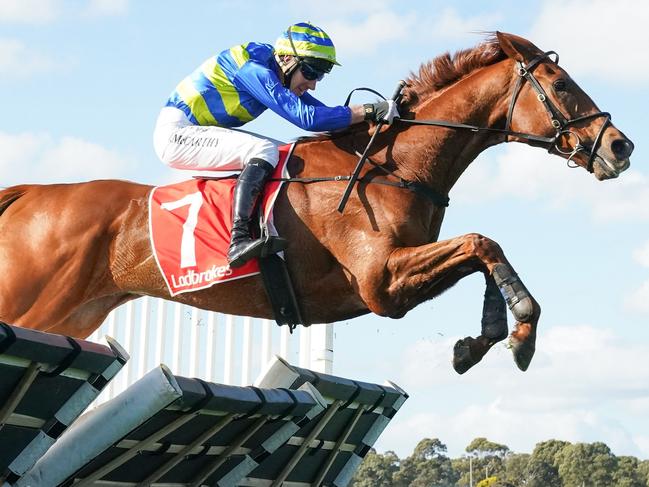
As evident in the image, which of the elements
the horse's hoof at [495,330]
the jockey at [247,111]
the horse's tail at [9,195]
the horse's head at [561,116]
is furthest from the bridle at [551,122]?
the horse's tail at [9,195]

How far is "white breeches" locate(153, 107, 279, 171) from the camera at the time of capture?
205 inches

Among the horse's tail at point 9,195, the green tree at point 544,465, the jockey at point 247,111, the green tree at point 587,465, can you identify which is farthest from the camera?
the green tree at point 544,465

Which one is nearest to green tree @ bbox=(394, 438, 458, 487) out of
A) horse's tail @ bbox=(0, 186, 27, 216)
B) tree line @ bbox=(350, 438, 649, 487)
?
tree line @ bbox=(350, 438, 649, 487)

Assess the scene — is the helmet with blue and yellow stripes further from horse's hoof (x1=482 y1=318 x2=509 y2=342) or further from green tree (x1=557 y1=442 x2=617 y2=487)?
green tree (x1=557 y1=442 x2=617 y2=487)

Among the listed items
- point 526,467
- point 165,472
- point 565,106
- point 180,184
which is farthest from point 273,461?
point 526,467

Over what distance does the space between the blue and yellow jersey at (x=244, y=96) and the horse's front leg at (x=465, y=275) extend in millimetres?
766

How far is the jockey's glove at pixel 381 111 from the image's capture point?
17.1 feet

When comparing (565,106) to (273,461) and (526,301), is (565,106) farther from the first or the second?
(273,461)

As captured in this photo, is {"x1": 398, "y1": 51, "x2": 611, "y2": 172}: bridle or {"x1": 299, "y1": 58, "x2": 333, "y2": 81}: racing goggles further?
{"x1": 299, "y1": 58, "x2": 333, "y2": 81}: racing goggles

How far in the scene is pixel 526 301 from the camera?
453 cm

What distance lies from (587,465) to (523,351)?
9310 millimetres

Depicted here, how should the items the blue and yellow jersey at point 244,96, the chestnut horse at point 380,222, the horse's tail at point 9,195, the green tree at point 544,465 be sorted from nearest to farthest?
the chestnut horse at point 380,222 → the blue and yellow jersey at point 244,96 → the horse's tail at point 9,195 → the green tree at point 544,465

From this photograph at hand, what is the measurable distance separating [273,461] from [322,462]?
0.45 m

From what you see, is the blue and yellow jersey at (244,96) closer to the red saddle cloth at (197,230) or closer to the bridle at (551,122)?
the red saddle cloth at (197,230)
